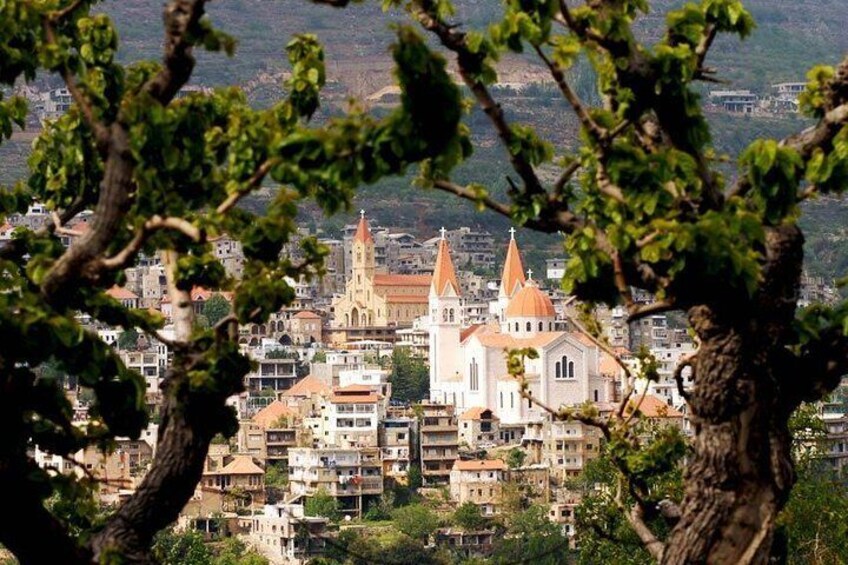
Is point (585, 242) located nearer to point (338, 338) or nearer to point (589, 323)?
point (589, 323)

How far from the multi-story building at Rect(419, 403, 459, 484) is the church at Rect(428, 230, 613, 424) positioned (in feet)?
9.31

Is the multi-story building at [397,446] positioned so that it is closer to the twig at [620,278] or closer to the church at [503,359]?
the church at [503,359]

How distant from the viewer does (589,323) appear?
12664 mm

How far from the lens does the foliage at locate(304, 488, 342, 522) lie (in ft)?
277

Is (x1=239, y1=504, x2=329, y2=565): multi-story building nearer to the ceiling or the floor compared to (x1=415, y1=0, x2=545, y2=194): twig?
nearer to the ceiling

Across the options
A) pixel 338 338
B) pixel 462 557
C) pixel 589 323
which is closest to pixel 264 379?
pixel 338 338

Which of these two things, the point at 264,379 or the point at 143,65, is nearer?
the point at 143,65

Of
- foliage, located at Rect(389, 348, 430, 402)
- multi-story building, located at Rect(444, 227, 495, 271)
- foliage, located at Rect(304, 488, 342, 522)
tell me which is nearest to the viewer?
foliage, located at Rect(304, 488, 342, 522)

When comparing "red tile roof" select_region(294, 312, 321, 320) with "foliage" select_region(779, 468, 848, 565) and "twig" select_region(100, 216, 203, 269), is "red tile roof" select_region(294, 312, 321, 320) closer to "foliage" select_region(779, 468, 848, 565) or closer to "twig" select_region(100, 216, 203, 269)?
"foliage" select_region(779, 468, 848, 565)

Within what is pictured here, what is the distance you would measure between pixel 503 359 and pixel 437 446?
4209 millimetres

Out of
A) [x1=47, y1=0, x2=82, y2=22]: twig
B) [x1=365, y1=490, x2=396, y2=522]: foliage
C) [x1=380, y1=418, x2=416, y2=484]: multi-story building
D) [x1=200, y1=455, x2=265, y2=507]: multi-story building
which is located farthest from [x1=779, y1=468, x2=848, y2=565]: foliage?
[x1=380, y1=418, x2=416, y2=484]: multi-story building

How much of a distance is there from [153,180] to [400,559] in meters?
61.1

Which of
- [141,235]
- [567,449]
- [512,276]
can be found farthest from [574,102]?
[512,276]

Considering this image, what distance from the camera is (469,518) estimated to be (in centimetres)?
8312
